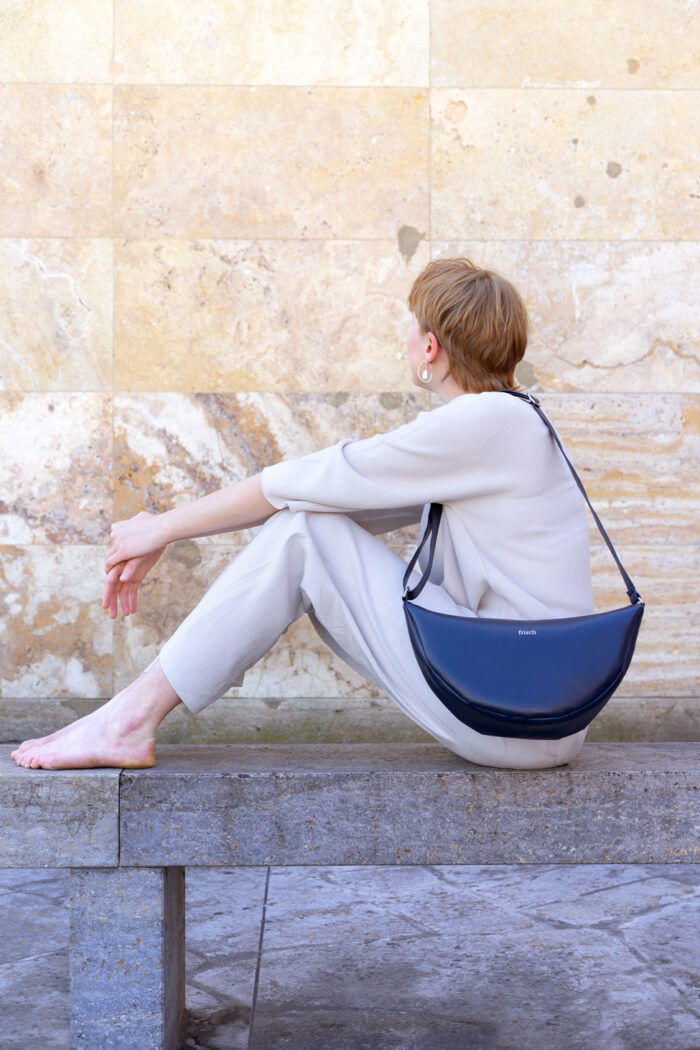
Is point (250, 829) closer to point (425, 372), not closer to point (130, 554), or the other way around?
point (130, 554)

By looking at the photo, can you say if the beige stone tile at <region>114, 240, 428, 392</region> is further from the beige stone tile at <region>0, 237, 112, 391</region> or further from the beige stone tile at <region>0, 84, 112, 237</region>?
the beige stone tile at <region>0, 84, 112, 237</region>

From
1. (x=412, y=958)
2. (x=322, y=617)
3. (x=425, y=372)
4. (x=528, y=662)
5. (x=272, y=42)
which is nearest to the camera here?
(x=528, y=662)

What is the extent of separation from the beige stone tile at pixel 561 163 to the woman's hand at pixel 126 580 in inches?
109

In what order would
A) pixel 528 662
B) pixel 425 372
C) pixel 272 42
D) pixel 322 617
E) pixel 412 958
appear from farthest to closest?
pixel 272 42, pixel 412 958, pixel 425 372, pixel 322 617, pixel 528 662

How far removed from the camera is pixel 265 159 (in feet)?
15.8

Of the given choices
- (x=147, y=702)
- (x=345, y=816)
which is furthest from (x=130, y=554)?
(x=345, y=816)

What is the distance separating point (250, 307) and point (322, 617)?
268 centimetres

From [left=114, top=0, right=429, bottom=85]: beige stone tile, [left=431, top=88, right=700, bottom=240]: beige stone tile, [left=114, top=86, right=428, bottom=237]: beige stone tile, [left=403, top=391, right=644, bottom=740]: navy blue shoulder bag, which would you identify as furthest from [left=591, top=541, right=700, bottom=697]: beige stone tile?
Answer: [left=403, top=391, right=644, bottom=740]: navy blue shoulder bag

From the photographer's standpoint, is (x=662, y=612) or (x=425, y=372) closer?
(x=425, y=372)

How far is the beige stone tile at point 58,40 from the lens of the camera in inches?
188

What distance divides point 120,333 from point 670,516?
2.44 meters

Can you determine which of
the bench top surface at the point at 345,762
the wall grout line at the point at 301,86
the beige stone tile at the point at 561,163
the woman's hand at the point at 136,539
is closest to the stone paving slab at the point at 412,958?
the bench top surface at the point at 345,762

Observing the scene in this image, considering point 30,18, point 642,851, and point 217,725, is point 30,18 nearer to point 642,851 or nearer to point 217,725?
point 217,725

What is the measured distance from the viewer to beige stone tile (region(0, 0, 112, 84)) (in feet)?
15.7
